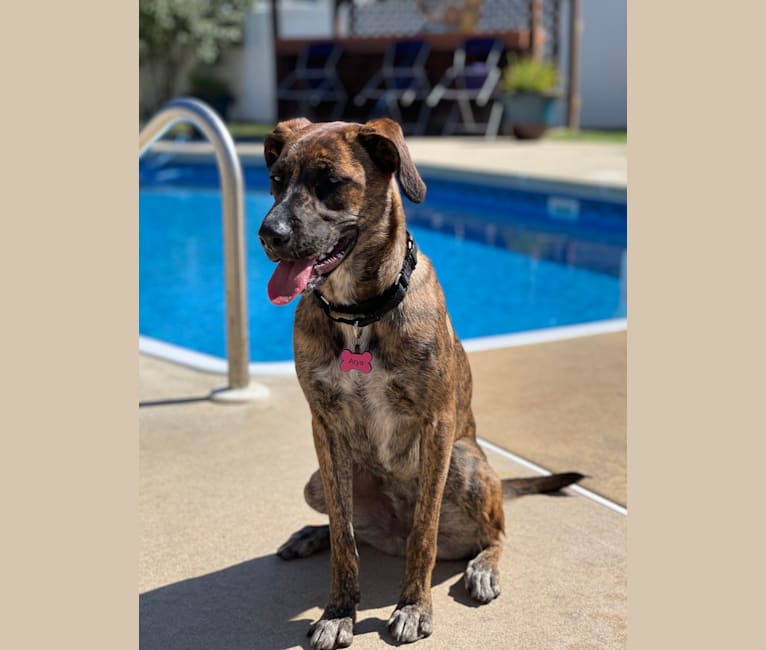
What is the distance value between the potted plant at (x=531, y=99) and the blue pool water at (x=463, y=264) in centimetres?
382

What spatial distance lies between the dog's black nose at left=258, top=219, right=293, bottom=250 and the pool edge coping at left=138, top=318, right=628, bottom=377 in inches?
101

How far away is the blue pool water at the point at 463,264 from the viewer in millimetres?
7824

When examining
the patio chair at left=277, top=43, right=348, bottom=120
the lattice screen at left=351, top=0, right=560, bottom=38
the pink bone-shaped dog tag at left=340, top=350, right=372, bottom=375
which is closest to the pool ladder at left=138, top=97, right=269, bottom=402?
the pink bone-shaped dog tag at left=340, top=350, right=372, bottom=375

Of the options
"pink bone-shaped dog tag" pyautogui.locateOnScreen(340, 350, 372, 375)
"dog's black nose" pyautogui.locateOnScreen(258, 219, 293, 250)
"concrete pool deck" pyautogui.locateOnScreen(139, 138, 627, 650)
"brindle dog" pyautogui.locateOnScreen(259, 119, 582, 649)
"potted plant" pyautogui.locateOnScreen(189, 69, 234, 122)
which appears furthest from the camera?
"potted plant" pyautogui.locateOnScreen(189, 69, 234, 122)

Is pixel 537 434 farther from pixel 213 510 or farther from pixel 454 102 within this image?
pixel 454 102

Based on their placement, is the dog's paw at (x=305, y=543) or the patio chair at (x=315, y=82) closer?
the dog's paw at (x=305, y=543)

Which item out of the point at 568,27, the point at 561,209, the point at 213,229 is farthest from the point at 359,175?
the point at 568,27

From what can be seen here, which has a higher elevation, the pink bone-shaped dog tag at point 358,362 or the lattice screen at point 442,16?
Result: the lattice screen at point 442,16

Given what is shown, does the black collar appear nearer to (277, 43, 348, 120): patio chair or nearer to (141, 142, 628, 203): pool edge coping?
(141, 142, 628, 203): pool edge coping

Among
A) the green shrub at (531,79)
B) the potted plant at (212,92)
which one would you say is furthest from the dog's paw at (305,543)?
the potted plant at (212,92)

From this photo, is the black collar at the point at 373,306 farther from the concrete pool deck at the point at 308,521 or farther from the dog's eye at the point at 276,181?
the concrete pool deck at the point at 308,521

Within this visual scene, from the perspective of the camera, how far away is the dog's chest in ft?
8.50

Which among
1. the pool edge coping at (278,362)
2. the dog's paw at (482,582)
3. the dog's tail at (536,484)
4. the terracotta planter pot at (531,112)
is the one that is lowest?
the dog's paw at (482,582)

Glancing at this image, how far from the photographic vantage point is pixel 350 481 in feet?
9.11
